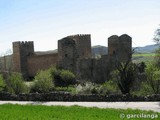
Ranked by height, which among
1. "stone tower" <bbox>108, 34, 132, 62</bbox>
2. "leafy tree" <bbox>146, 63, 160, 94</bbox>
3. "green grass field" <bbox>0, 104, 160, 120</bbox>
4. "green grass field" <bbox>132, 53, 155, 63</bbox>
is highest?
"stone tower" <bbox>108, 34, 132, 62</bbox>

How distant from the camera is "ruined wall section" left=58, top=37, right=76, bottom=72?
5400cm

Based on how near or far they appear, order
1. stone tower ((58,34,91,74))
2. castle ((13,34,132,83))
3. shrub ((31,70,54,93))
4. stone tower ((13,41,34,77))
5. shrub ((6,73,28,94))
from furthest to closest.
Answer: stone tower ((13,41,34,77)), stone tower ((58,34,91,74)), castle ((13,34,132,83)), shrub ((31,70,54,93)), shrub ((6,73,28,94))

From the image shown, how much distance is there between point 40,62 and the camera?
5862 centimetres

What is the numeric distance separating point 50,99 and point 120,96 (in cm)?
529

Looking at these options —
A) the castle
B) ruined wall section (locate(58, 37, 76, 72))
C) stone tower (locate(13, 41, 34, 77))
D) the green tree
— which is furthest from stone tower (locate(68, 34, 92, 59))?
the green tree

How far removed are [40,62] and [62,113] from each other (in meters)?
38.7

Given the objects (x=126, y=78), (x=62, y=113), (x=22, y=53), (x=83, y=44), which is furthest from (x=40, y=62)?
(x=62, y=113)

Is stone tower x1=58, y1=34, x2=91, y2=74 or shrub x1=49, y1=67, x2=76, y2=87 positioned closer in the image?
shrub x1=49, y1=67, x2=76, y2=87

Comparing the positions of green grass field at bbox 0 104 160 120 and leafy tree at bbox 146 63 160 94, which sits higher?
leafy tree at bbox 146 63 160 94

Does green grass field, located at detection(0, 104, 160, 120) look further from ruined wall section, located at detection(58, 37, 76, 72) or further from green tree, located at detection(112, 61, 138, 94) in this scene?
ruined wall section, located at detection(58, 37, 76, 72)

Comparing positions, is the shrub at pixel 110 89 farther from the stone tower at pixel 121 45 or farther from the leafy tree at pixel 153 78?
the stone tower at pixel 121 45

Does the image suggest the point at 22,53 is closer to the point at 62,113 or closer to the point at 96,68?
the point at 96,68

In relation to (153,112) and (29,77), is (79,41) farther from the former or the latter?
(153,112)

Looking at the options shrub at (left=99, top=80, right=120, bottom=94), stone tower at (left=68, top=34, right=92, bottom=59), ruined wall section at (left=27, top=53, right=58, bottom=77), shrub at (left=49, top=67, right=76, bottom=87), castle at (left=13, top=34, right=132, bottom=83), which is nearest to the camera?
shrub at (left=99, top=80, right=120, bottom=94)
